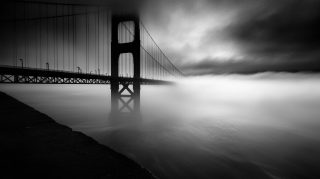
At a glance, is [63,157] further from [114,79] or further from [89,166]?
[114,79]

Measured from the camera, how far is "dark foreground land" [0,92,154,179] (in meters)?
2.74

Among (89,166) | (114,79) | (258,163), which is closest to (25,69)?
(114,79)

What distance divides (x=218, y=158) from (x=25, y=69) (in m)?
20.1

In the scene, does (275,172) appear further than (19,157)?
Yes

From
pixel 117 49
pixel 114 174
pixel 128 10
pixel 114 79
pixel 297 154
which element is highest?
pixel 128 10

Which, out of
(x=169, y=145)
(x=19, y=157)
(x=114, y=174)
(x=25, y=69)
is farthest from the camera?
(x=25, y=69)

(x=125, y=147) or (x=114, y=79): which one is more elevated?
(x=114, y=79)

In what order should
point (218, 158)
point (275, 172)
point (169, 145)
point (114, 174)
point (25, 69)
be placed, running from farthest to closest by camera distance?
point (25, 69) < point (169, 145) < point (218, 158) < point (275, 172) < point (114, 174)

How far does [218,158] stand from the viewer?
10805 millimetres

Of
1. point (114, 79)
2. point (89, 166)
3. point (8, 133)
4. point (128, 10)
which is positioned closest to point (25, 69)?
point (114, 79)

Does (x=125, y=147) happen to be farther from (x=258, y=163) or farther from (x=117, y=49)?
(x=117, y=49)

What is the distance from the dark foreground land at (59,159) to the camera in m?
2.74

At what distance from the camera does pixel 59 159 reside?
3.22 metres

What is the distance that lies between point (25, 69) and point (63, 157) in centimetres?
1748
